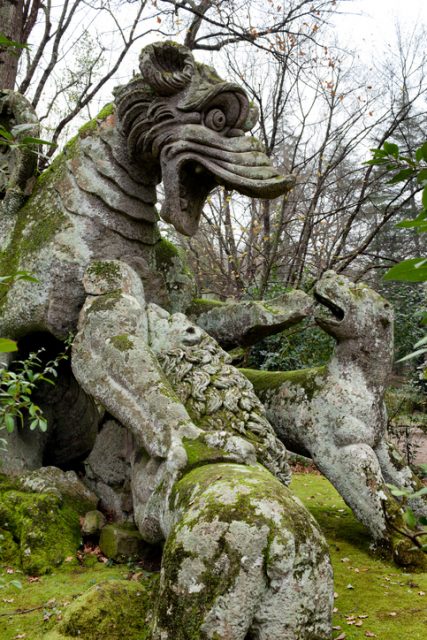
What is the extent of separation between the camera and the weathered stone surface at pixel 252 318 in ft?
10.2

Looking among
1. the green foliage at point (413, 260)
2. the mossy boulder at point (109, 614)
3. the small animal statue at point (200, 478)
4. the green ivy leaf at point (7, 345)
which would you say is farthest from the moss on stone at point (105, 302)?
the green ivy leaf at point (7, 345)

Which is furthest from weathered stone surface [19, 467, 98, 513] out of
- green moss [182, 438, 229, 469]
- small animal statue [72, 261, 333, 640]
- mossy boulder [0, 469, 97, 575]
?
green moss [182, 438, 229, 469]

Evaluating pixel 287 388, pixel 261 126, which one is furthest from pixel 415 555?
pixel 261 126

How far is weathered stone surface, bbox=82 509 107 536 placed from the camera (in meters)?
2.74

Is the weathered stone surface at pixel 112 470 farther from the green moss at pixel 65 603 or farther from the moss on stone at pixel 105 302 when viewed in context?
the moss on stone at pixel 105 302

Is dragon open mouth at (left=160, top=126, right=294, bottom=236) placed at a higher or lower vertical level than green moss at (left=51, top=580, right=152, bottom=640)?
higher

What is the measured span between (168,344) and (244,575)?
130cm

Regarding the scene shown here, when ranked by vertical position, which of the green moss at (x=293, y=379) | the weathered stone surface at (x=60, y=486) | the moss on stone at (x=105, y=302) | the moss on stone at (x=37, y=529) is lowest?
the moss on stone at (x=37, y=529)

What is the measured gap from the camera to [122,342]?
97.7 inches

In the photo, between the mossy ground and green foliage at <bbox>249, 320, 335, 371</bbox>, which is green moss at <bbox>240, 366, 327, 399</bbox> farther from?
green foliage at <bbox>249, 320, 335, 371</bbox>

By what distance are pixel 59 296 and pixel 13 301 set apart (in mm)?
245

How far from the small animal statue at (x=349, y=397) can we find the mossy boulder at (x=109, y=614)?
1.18 metres

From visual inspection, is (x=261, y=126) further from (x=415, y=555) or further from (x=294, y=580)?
(x=294, y=580)

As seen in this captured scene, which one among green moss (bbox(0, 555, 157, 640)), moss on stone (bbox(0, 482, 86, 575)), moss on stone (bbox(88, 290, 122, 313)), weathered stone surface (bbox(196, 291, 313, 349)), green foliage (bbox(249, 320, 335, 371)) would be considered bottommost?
green moss (bbox(0, 555, 157, 640))
